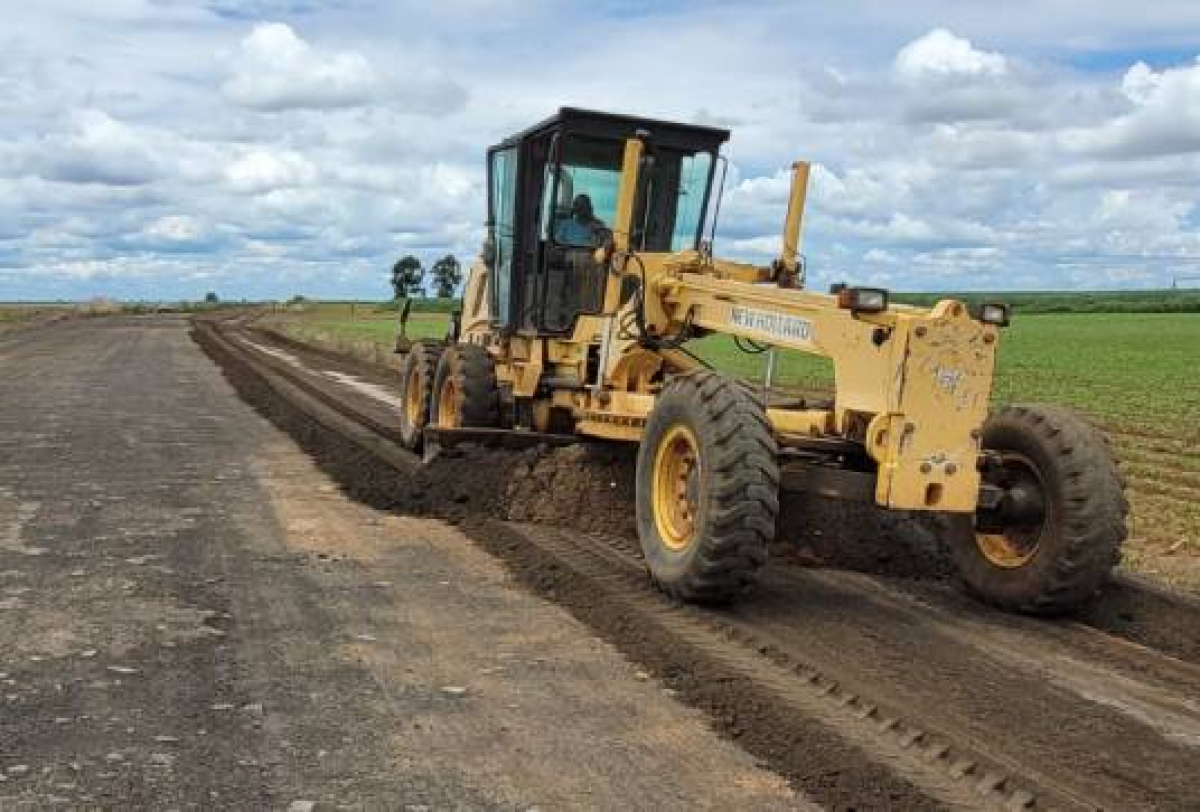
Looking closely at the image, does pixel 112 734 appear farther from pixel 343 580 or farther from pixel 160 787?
pixel 343 580

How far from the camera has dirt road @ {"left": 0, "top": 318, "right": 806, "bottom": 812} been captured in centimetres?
426

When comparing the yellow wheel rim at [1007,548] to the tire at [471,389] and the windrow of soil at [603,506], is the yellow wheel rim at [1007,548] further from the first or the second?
the tire at [471,389]

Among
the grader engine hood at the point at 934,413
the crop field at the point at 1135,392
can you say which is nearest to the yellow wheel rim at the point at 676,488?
the grader engine hood at the point at 934,413

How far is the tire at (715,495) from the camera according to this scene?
6.41 metres

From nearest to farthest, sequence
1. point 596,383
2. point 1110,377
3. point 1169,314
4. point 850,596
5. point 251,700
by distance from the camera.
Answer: point 251,700 → point 850,596 → point 596,383 → point 1110,377 → point 1169,314

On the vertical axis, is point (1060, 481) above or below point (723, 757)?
above

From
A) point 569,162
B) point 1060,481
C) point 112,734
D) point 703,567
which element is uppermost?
point 569,162

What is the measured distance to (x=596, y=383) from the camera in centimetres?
948

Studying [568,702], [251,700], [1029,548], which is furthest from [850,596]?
[251,700]

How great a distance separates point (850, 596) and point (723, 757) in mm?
2863

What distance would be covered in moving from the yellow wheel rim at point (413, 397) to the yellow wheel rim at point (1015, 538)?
6.81 metres

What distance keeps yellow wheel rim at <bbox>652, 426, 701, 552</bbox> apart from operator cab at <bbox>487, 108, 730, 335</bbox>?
2673 millimetres

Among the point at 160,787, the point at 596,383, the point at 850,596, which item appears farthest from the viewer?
the point at 596,383

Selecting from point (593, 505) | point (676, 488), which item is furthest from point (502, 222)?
point (676, 488)
